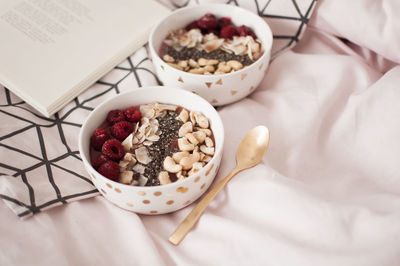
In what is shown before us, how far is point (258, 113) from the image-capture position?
75cm

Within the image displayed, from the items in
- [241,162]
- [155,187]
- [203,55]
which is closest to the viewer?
[155,187]

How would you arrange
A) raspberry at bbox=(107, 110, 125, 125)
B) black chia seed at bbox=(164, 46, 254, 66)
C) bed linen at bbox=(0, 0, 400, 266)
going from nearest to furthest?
bed linen at bbox=(0, 0, 400, 266) < raspberry at bbox=(107, 110, 125, 125) < black chia seed at bbox=(164, 46, 254, 66)

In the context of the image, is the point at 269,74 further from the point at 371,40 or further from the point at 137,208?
the point at 137,208

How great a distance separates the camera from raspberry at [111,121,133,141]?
649 mm

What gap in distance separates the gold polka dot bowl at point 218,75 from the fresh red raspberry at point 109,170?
214 millimetres

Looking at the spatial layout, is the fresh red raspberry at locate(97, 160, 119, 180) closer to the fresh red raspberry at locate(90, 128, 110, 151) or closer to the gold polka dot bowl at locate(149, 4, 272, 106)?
the fresh red raspberry at locate(90, 128, 110, 151)

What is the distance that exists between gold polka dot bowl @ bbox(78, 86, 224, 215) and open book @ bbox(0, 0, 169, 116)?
0.12 m

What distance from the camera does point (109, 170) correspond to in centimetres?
59

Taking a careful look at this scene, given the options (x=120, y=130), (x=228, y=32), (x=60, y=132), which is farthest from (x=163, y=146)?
(x=228, y=32)

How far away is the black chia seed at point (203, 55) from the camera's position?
2.55ft

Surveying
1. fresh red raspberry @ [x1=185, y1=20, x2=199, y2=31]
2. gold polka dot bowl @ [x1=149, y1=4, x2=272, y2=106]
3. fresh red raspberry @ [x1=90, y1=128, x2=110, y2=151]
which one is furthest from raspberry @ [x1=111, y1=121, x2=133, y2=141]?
fresh red raspberry @ [x1=185, y1=20, x2=199, y2=31]

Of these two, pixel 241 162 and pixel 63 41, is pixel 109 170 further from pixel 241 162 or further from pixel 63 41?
pixel 63 41

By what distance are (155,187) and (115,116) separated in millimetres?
180

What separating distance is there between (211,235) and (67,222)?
0.21 metres
